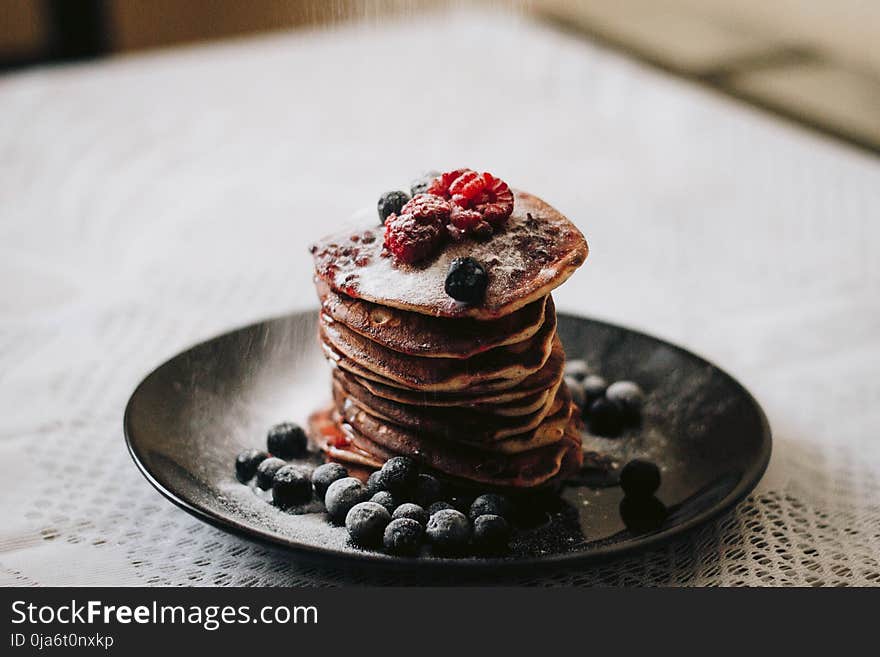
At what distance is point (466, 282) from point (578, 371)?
468mm

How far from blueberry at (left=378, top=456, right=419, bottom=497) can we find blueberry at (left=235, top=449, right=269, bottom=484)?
180 millimetres

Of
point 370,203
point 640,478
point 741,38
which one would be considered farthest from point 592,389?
point 741,38

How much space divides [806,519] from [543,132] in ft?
5.85

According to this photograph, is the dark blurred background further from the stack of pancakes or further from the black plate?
the stack of pancakes

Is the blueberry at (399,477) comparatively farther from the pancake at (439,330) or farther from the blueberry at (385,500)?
the pancake at (439,330)

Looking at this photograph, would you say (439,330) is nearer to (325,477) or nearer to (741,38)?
(325,477)

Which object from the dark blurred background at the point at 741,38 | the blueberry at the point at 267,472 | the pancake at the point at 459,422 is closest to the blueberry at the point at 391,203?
the pancake at the point at 459,422

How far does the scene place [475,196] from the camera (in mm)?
1445

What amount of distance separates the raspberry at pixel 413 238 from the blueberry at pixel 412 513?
1.01 ft

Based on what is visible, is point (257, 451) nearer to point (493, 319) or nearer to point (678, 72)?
point (493, 319)

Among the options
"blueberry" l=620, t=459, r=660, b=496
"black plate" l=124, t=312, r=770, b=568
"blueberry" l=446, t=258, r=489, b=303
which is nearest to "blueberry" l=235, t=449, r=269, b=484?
"black plate" l=124, t=312, r=770, b=568

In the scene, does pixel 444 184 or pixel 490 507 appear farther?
pixel 444 184

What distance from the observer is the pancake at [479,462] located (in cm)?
141

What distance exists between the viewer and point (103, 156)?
9.45 ft
